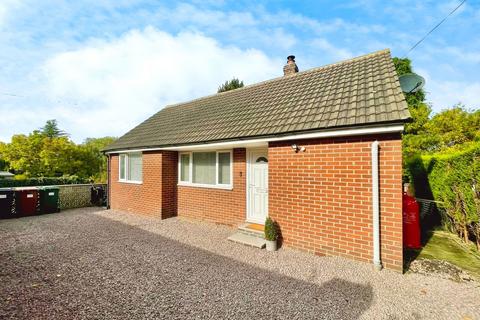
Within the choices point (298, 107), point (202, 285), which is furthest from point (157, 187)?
point (298, 107)

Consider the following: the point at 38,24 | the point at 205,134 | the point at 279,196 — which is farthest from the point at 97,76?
the point at 279,196

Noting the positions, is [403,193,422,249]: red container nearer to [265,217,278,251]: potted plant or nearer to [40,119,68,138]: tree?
[265,217,278,251]: potted plant

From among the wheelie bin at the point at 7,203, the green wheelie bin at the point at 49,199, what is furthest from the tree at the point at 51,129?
the wheelie bin at the point at 7,203

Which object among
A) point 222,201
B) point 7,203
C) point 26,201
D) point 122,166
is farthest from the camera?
point 122,166

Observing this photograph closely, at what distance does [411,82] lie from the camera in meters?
7.91

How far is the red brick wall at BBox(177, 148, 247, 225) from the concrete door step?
913mm

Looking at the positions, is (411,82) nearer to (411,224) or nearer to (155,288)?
(411,224)

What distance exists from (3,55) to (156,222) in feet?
30.3

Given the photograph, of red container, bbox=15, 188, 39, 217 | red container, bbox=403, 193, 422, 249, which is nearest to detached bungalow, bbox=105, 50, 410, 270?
red container, bbox=403, 193, 422, 249

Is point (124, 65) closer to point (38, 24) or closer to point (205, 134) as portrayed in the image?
point (38, 24)

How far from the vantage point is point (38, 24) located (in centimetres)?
725

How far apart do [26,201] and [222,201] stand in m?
9.68

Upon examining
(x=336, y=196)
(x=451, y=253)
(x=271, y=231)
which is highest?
(x=336, y=196)

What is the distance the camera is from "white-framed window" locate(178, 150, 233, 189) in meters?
8.41
